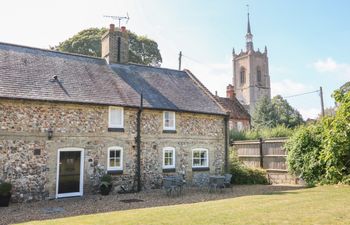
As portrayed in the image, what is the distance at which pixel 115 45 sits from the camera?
2089 cm

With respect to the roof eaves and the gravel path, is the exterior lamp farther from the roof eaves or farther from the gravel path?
the roof eaves

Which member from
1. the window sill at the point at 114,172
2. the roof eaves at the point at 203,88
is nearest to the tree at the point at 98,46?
the roof eaves at the point at 203,88

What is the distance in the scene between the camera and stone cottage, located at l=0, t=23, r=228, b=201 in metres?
14.4

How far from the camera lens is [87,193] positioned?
1577 centimetres

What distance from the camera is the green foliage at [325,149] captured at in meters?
15.7

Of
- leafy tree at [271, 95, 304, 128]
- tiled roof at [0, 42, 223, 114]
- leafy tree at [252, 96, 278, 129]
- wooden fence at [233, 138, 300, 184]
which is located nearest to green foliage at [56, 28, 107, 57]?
tiled roof at [0, 42, 223, 114]

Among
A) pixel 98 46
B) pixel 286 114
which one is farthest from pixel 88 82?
pixel 286 114

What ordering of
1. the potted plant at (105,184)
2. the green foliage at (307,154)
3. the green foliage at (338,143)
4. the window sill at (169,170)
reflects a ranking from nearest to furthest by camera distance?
the green foliage at (338,143), the potted plant at (105,184), the green foliage at (307,154), the window sill at (169,170)

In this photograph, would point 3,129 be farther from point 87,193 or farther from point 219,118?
point 219,118

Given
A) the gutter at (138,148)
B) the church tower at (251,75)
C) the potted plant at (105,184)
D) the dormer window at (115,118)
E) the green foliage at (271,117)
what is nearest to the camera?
the potted plant at (105,184)

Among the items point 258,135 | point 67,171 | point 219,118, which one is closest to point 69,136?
point 67,171

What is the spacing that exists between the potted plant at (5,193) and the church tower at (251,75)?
2800 inches

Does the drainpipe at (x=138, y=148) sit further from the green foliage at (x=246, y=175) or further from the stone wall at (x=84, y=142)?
the green foliage at (x=246, y=175)

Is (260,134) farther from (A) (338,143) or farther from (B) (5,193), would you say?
(B) (5,193)
